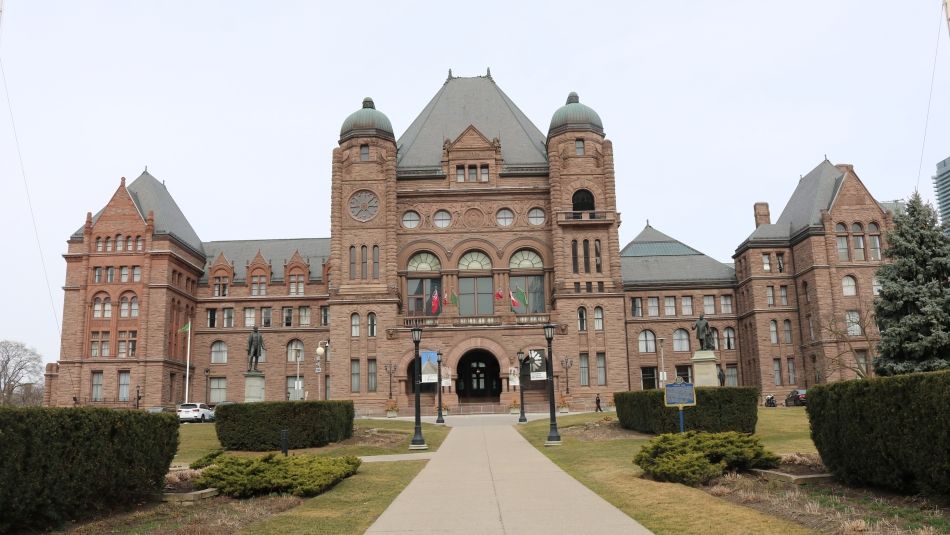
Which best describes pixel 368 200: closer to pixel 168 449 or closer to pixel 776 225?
pixel 776 225

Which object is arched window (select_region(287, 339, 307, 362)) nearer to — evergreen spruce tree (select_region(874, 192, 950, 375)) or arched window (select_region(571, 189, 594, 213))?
arched window (select_region(571, 189, 594, 213))

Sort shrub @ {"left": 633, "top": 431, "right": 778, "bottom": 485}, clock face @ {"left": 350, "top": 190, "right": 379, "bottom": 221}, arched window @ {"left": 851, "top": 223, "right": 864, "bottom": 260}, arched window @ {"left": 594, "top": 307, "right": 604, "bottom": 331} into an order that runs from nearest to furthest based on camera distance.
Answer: shrub @ {"left": 633, "top": 431, "right": 778, "bottom": 485}
arched window @ {"left": 594, "top": 307, "right": 604, "bottom": 331}
arched window @ {"left": 851, "top": 223, "right": 864, "bottom": 260}
clock face @ {"left": 350, "top": 190, "right": 379, "bottom": 221}

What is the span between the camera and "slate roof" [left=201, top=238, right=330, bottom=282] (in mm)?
79562

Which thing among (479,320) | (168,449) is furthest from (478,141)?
(168,449)

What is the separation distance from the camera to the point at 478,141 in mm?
66250

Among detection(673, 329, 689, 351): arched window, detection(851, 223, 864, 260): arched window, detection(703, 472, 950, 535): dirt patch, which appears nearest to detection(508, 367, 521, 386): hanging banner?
detection(673, 329, 689, 351): arched window

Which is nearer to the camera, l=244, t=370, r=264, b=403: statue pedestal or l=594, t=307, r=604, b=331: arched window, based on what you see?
l=244, t=370, r=264, b=403: statue pedestal

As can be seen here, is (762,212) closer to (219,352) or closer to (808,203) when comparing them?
(808,203)

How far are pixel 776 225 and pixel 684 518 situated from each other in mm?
61537

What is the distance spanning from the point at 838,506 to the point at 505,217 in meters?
52.9

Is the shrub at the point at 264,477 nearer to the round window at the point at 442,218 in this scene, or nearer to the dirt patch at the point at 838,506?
the dirt patch at the point at 838,506

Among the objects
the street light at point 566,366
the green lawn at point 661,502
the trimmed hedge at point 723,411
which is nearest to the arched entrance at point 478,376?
the street light at point 566,366

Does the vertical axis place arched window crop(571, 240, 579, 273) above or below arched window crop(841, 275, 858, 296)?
above

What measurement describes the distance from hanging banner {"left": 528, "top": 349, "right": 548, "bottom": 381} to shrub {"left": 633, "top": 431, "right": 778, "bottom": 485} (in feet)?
131
